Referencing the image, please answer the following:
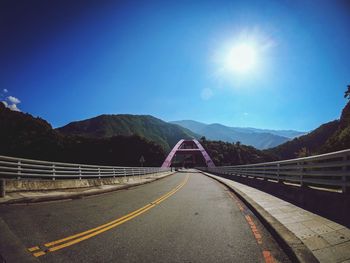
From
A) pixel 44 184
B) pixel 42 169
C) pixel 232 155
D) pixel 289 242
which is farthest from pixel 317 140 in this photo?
pixel 289 242

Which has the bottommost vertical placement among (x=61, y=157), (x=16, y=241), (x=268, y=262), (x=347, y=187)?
(x=268, y=262)

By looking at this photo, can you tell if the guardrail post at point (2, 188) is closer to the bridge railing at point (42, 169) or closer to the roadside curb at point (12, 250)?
the bridge railing at point (42, 169)

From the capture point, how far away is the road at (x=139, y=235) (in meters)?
4.14

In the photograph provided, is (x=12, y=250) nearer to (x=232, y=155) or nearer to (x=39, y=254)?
(x=39, y=254)

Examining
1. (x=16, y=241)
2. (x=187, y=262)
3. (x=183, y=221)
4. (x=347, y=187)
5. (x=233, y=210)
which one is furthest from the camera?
(x=233, y=210)

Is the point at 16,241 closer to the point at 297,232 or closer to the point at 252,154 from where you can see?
the point at 297,232

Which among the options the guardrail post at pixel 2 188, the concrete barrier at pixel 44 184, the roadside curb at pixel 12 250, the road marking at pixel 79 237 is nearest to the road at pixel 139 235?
the road marking at pixel 79 237

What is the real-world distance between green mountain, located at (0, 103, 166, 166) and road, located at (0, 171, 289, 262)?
76.4 m

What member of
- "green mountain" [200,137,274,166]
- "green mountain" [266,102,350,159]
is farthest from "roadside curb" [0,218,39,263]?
"green mountain" [200,137,274,166]

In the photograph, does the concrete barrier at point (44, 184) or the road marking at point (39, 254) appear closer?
the road marking at point (39, 254)

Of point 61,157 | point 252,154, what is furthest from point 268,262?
point 252,154

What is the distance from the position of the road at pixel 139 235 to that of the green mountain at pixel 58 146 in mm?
76386

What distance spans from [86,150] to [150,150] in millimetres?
25899

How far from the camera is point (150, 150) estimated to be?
353 feet
